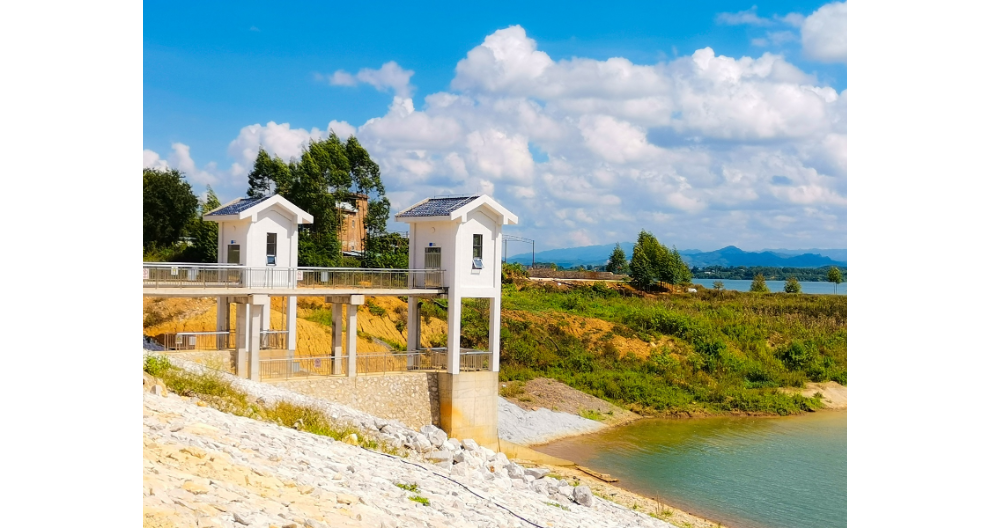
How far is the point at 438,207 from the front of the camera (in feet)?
69.9

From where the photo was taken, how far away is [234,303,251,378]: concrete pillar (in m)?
18.6

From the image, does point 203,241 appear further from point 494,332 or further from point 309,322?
point 494,332

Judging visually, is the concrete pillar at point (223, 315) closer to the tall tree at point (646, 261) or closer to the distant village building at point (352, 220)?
the distant village building at point (352, 220)

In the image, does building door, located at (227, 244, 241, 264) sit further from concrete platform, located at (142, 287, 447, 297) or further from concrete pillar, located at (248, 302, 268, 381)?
concrete pillar, located at (248, 302, 268, 381)

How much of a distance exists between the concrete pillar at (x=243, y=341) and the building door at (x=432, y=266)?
4.39 meters

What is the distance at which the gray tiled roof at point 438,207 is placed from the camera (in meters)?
20.7

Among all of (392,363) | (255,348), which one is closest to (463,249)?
(392,363)

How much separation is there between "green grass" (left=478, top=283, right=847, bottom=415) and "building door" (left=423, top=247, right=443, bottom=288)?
1225 cm

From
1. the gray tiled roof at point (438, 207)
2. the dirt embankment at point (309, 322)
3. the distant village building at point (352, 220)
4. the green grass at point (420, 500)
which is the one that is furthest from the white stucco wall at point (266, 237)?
the distant village building at point (352, 220)

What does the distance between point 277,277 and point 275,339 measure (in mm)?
3397
